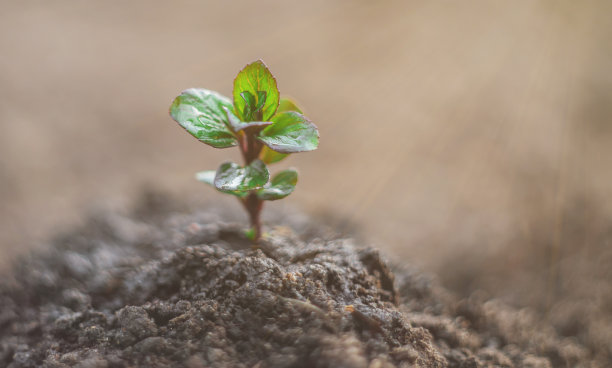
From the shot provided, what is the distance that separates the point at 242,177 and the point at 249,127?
0.15 m

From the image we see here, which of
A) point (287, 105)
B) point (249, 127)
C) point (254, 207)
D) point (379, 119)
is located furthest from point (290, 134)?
point (379, 119)

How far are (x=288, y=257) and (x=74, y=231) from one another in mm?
1377

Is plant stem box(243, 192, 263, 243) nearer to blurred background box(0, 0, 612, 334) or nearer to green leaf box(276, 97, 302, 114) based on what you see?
green leaf box(276, 97, 302, 114)

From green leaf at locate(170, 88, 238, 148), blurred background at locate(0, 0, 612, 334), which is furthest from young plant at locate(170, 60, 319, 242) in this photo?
blurred background at locate(0, 0, 612, 334)

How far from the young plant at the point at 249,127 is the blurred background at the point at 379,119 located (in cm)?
139

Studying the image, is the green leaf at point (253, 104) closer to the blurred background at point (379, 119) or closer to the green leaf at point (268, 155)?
the green leaf at point (268, 155)

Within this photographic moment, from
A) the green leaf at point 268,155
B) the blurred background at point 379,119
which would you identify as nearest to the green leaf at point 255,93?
the green leaf at point 268,155

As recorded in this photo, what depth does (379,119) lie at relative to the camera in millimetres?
4172

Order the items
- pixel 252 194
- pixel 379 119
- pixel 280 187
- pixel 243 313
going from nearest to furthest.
Result: 1. pixel 243 313
2. pixel 280 187
3. pixel 252 194
4. pixel 379 119

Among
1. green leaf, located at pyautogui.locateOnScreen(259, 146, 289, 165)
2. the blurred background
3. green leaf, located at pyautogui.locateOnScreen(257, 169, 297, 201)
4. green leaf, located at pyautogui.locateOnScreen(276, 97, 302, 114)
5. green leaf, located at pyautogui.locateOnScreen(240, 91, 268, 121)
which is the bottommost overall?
green leaf, located at pyautogui.locateOnScreen(257, 169, 297, 201)

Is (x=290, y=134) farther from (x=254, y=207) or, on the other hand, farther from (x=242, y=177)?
(x=254, y=207)

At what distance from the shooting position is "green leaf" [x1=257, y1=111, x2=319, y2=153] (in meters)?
1.12

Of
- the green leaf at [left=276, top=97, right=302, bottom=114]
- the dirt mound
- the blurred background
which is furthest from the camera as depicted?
the blurred background

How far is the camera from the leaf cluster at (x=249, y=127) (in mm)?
1147
